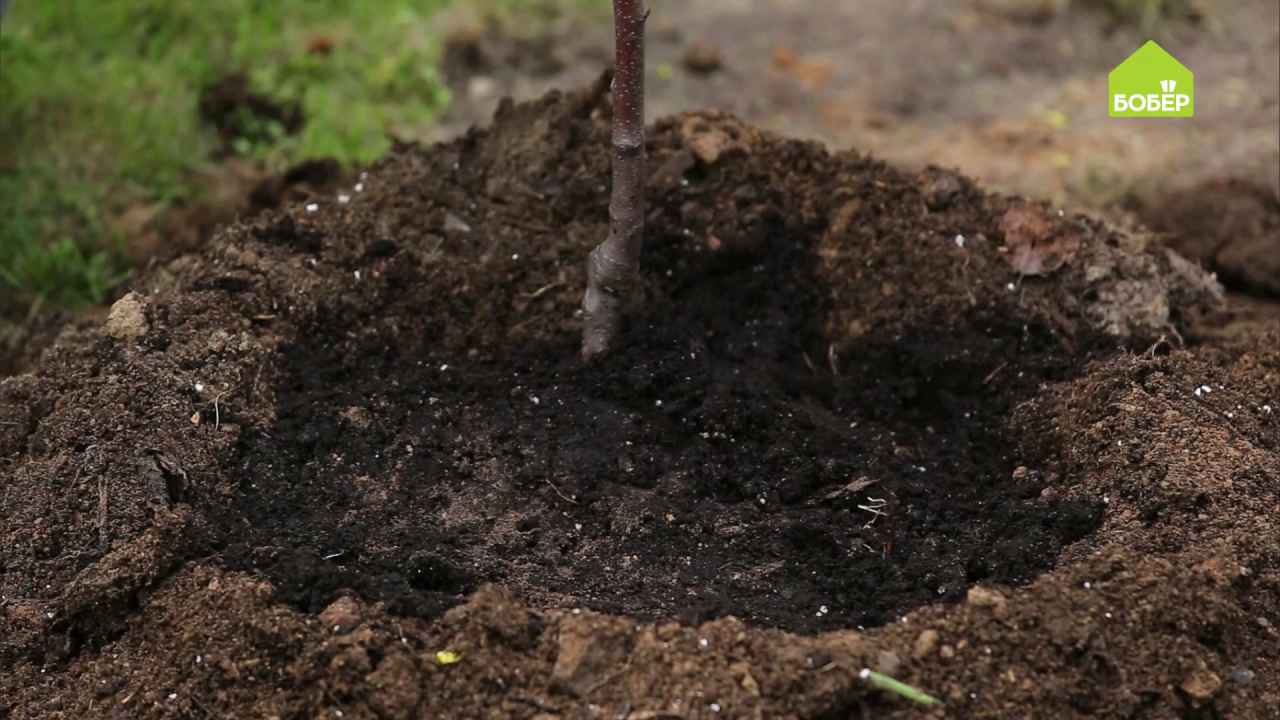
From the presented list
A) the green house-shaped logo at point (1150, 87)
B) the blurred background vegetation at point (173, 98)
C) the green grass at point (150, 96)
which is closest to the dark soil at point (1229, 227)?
the green house-shaped logo at point (1150, 87)

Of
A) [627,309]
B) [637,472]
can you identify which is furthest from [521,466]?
[627,309]

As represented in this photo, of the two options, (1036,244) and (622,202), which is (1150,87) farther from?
(622,202)

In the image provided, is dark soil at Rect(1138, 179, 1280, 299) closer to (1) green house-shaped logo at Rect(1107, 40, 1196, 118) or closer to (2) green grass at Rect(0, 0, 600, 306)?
(1) green house-shaped logo at Rect(1107, 40, 1196, 118)

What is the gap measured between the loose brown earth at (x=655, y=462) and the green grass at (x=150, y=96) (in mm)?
1054

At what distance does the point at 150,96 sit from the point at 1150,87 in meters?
3.44

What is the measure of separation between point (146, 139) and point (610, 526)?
266cm

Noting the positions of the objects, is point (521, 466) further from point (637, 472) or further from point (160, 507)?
point (160, 507)

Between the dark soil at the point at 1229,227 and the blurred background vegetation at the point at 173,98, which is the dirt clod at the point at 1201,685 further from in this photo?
the blurred background vegetation at the point at 173,98

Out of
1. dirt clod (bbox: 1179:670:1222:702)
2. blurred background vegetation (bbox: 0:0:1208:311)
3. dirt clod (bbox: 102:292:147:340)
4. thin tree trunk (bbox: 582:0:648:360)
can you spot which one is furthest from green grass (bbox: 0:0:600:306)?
dirt clod (bbox: 1179:670:1222:702)

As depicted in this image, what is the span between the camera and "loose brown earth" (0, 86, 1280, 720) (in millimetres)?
2330

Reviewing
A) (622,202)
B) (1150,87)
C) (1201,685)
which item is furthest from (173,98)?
(1201,685)

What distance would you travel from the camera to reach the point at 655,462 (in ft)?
9.52

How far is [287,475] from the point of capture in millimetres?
2834

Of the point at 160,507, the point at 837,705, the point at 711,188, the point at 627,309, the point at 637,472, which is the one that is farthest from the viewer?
the point at 711,188
